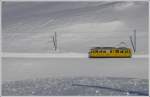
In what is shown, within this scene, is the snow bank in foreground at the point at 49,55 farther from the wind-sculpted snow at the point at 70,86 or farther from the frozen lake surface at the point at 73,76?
the wind-sculpted snow at the point at 70,86

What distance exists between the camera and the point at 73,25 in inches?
107

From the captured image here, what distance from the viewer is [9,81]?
2697 mm

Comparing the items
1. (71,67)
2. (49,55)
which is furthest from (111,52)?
(49,55)

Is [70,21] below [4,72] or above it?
above

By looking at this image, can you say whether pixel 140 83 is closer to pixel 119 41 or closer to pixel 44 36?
pixel 119 41

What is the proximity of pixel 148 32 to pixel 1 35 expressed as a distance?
0.87 m

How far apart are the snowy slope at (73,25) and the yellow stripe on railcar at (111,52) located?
0.03 m

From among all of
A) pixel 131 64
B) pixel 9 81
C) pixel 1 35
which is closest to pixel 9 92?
pixel 9 81

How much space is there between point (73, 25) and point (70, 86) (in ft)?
1.20

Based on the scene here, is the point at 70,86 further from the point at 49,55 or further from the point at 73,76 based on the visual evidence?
the point at 49,55

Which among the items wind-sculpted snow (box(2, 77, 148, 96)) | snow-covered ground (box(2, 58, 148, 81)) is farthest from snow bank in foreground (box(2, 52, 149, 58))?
wind-sculpted snow (box(2, 77, 148, 96))

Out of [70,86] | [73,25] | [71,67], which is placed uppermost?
[73,25]

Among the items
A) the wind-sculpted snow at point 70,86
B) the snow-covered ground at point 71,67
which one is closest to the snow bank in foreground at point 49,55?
the snow-covered ground at point 71,67

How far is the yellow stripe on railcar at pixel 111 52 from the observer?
105 inches
